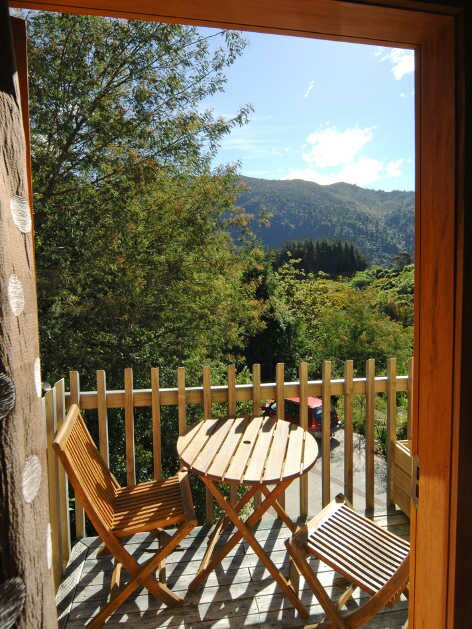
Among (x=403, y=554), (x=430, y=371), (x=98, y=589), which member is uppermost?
(x=430, y=371)

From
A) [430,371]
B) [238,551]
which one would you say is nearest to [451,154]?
[430,371]

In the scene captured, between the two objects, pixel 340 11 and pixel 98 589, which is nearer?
pixel 340 11

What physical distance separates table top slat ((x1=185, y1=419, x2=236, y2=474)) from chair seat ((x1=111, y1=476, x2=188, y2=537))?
27 centimetres

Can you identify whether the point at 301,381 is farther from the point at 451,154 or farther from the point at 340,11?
the point at 340,11

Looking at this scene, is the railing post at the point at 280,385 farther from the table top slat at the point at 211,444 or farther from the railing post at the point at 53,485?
the railing post at the point at 53,485

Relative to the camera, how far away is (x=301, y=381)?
11.1 ft

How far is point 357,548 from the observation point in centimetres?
235

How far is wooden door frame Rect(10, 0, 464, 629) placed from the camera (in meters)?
1.21

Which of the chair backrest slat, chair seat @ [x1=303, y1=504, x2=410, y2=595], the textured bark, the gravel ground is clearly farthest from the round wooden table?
the gravel ground

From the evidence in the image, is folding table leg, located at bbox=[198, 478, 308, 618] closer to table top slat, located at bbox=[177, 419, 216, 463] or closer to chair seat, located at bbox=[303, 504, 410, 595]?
table top slat, located at bbox=[177, 419, 216, 463]

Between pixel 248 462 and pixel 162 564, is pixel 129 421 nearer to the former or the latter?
pixel 162 564

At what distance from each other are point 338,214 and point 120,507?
131 ft

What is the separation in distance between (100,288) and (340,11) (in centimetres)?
803

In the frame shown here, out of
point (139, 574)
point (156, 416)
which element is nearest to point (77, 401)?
point (156, 416)
